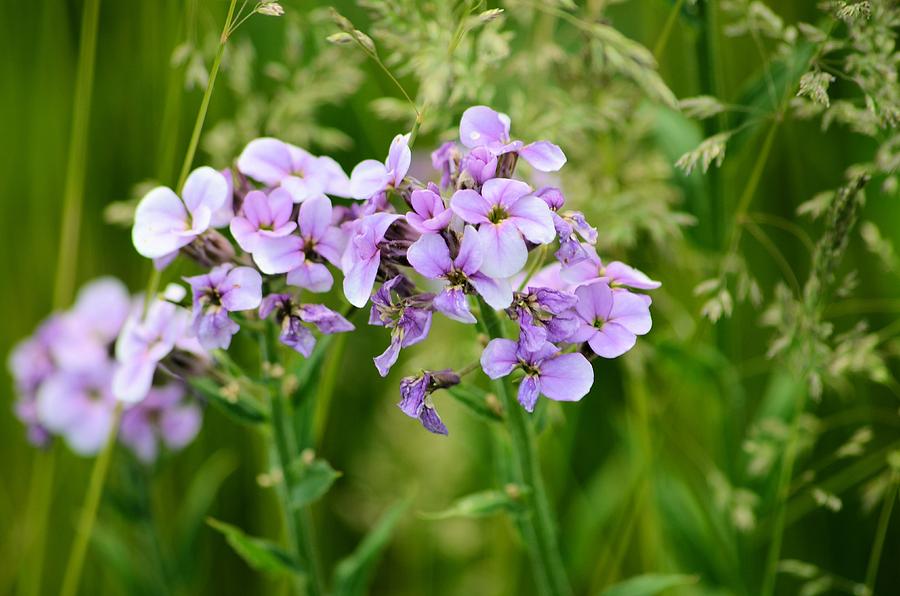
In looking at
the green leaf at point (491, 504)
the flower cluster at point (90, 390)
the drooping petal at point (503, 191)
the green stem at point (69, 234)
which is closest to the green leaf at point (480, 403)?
the green leaf at point (491, 504)

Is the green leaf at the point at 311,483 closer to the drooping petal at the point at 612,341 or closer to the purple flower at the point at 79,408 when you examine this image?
the drooping petal at the point at 612,341

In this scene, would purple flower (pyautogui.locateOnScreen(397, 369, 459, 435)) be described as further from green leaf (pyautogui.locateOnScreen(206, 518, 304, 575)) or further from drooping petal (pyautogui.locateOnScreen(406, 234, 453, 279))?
green leaf (pyautogui.locateOnScreen(206, 518, 304, 575))

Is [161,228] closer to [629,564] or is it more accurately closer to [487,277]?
[487,277]

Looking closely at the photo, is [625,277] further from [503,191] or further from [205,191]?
[205,191]

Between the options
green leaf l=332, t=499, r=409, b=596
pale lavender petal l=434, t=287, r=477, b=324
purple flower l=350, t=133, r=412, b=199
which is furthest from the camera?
green leaf l=332, t=499, r=409, b=596

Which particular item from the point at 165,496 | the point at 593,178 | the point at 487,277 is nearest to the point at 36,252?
the point at 165,496

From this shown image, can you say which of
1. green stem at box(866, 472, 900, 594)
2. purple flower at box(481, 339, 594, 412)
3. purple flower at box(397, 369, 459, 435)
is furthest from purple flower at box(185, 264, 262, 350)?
green stem at box(866, 472, 900, 594)
